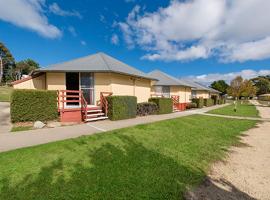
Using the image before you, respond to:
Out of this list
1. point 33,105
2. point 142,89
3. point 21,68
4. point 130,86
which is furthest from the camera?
point 21,68

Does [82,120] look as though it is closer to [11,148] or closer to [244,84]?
[11,148]

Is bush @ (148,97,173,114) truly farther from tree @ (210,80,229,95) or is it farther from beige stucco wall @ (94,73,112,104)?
tree @ (210,80,229,95)

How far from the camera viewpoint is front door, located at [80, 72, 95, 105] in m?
13.5

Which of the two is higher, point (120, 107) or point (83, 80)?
point (83, 80)

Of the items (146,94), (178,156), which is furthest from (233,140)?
(146,94)

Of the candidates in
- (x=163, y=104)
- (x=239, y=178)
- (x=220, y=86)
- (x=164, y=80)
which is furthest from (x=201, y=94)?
(x=220, y=86)

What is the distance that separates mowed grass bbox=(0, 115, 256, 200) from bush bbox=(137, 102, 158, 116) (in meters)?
7.30

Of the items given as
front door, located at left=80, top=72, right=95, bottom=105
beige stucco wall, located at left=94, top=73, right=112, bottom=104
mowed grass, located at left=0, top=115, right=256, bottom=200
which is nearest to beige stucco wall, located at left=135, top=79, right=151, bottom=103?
beige stucco wall, located at left=94, top=73, right=112, bottom=104

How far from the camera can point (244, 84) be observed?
43.7m

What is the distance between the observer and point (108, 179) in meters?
4.05

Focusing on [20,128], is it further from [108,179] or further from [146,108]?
[146,108]

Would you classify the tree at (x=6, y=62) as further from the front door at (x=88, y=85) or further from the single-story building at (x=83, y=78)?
the front door at (x=88, y=85)

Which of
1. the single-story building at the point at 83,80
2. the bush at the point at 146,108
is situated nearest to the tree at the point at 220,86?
the bush at the point at 146,108

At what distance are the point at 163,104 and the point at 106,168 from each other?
13383mm
